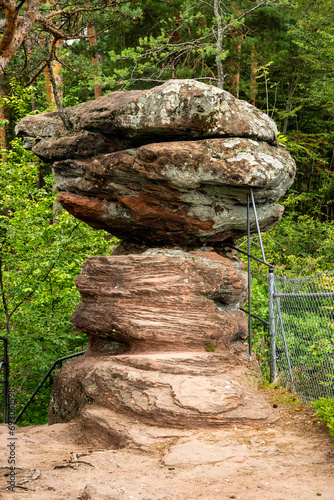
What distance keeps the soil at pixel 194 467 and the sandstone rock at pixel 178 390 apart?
0.66ft

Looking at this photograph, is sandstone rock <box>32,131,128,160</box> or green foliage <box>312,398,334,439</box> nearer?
green foliage <box>312,398,334,439</box>

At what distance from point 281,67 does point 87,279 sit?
14.0 m

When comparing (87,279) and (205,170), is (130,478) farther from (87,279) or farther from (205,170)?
(205,170)

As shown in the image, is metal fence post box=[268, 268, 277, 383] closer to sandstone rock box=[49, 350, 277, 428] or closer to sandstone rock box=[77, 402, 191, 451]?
sandstone rock box=[49, 350, 277, 428]

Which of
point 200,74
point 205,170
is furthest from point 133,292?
point 200,74

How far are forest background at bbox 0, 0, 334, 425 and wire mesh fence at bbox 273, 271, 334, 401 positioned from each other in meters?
4.09

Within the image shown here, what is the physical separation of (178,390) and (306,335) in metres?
1.90

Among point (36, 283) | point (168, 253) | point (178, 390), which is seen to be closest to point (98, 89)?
point (36, 283)

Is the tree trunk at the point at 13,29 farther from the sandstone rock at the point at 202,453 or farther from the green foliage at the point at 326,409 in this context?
the green foliage at the point at 326,409

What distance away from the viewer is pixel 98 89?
1703cm

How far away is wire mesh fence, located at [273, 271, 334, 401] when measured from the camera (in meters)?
5.47

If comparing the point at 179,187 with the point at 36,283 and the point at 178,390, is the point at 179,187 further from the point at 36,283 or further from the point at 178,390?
the point at 36,283

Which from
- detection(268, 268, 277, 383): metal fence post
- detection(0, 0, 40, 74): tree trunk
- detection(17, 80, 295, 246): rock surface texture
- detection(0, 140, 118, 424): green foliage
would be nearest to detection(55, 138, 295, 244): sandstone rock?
detection(17, 80, 295, 246): rock surface texture

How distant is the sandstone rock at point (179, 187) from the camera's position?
654cm
